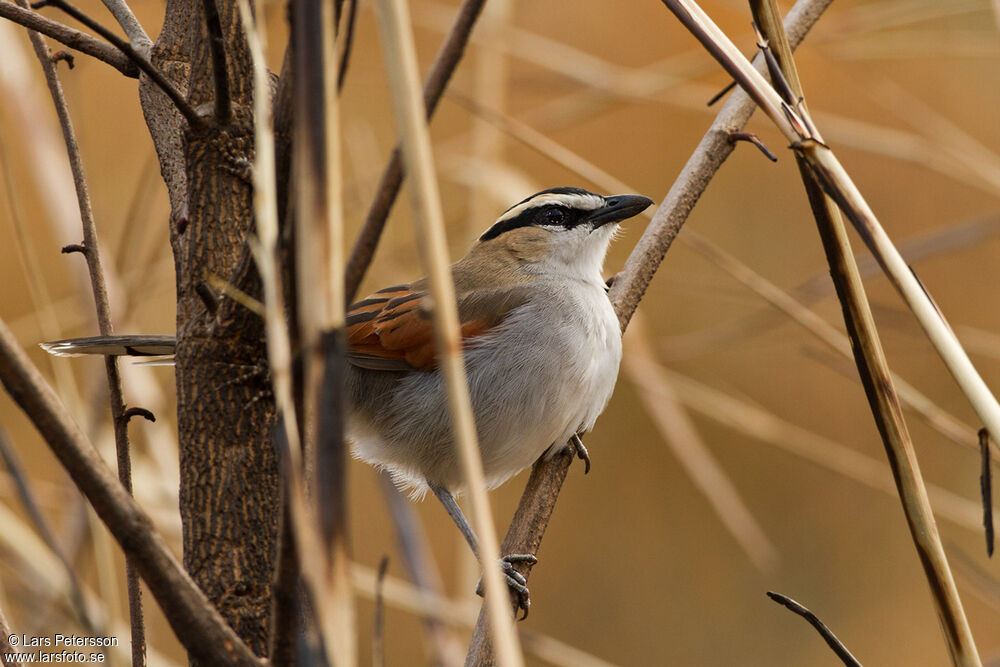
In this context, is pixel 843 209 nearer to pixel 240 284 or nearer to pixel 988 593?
pixel 240 284

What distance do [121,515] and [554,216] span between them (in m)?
2.70

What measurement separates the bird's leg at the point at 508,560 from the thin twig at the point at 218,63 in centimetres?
97

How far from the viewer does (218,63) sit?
1.57 m

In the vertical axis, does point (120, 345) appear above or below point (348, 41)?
above

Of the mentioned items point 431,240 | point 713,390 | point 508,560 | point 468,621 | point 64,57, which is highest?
point 64,57

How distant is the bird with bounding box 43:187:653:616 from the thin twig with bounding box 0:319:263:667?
1706mm

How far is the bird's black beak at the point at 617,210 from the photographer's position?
3410 millimetres

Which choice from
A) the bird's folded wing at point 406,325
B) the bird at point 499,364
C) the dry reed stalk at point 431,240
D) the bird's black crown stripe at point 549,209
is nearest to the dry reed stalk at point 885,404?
the dry reed stalk at point 431,240

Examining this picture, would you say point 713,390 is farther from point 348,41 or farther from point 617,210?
point 348,41

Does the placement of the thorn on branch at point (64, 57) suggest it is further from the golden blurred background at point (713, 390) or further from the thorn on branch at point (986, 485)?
the golden blurred background at point (713, 390)

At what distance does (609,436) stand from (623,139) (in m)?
2.18

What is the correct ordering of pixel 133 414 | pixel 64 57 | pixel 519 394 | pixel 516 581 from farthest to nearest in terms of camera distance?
pixel 519 394, pixel 516 581, pixel 64 57, pixel 133 414

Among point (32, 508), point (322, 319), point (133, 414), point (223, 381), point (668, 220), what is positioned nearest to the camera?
point (322, 319)

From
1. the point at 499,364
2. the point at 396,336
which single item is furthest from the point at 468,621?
the point at 396,336
